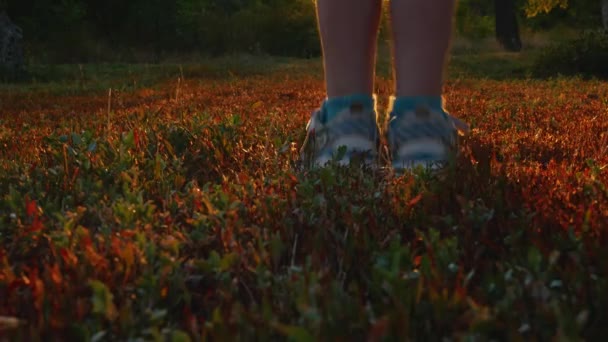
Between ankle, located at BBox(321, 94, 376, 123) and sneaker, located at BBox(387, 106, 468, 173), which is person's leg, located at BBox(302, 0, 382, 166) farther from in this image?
sneaker, located at BBox(387, 106, 468, 173)

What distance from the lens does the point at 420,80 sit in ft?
8.39

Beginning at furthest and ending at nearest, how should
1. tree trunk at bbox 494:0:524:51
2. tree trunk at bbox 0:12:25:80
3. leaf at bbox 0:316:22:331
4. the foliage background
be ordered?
tree trunk at bbox 494:0:524:51 → the foliage background → tree trunk at bbox 0:12:25:80 → leaf at bbox 0:316:22:331

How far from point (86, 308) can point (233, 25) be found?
1072 inches

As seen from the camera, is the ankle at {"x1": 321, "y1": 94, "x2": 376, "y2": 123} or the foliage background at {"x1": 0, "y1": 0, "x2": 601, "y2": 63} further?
the foliage background at {"x1": 0, "y1": 0, "x2": 601, "y2": 63}

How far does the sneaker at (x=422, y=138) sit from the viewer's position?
2.56 m

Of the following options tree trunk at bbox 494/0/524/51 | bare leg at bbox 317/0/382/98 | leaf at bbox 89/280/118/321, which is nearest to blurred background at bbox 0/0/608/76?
→ tree trunk at bbox 494/0/524/51

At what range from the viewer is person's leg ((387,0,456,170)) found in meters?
2.51

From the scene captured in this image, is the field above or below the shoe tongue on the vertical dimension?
below

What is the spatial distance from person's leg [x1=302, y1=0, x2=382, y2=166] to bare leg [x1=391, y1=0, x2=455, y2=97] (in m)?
0.16

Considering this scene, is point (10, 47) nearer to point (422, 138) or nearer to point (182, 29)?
point (422, 138)

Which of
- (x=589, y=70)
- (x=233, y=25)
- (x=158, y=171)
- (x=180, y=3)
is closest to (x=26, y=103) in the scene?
(x=158, y=171)

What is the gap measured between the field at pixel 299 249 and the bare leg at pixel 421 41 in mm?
333

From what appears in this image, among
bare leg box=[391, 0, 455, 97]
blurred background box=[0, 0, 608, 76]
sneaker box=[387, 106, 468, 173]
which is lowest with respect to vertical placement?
sneaker box=[387, 106, 468, 173]

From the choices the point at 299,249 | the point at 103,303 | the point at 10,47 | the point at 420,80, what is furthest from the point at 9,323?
the point at 10,47
